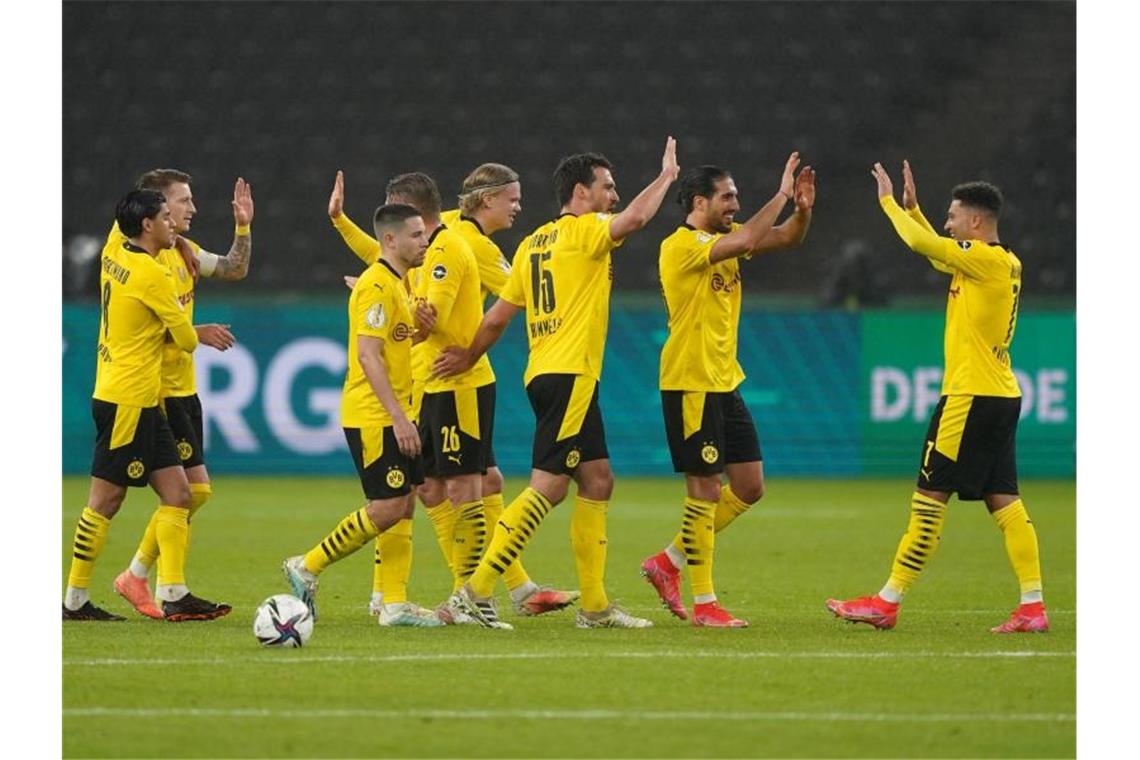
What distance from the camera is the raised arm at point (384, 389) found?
853 centimetres

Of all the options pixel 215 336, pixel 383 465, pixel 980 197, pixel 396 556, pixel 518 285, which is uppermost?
pixel 980 197

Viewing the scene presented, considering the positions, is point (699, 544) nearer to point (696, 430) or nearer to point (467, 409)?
point (696, 430)

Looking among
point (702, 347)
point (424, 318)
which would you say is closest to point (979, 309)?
point (702, 347)

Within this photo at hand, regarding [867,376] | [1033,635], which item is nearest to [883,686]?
[1033,635]

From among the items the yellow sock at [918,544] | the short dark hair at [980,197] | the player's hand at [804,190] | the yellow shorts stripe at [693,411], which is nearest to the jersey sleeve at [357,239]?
the yellow shorts stripe at [693,411]

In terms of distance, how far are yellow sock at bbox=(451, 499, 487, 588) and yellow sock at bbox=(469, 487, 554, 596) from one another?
2.05ft

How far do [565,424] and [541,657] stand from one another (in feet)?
4.13

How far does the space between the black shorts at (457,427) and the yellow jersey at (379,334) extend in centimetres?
42

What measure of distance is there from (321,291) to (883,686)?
1410 centimetres

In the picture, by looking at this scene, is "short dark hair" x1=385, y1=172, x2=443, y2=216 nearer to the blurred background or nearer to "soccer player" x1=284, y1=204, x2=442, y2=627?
"soccer player" x1=284, y1=204, x2=442, y2=627

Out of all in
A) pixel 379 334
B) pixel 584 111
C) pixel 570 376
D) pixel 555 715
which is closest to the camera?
pixel 555 715

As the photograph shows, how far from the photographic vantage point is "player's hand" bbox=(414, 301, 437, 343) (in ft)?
29.8

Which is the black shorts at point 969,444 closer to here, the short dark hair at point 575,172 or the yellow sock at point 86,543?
the short dark hair at point 575,172

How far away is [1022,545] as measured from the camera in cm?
891
